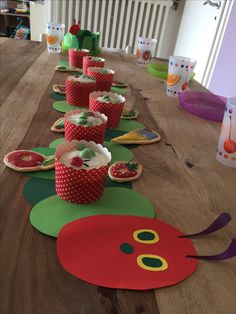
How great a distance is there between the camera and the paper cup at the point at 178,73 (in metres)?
1.07

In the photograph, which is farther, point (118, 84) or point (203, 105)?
point (118, 84)

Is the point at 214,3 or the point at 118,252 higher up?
the point at 214,3

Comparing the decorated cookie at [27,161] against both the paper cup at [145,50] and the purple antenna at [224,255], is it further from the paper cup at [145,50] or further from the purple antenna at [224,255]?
the paper cup at [145,50]

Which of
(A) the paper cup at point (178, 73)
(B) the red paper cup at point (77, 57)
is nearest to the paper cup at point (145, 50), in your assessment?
(B) the red paper cup at point (77, 57)

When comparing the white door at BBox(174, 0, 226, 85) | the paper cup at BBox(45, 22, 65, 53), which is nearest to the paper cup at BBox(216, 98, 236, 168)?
the paper cup at BBox(45, 22, 65, 53)

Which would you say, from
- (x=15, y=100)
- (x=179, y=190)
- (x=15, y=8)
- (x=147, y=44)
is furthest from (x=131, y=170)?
(x=15, y=8)

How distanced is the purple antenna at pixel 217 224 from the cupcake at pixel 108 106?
381 mm

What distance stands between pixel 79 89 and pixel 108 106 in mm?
150

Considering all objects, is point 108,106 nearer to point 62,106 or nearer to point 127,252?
point 62,106

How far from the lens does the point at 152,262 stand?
0.42 m

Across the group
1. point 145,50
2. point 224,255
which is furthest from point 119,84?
point 224,255

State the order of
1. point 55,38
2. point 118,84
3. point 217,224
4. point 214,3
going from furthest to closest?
point 214,3, point 55,38, point 118,84, point 217,224

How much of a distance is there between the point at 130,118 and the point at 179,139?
157 mm

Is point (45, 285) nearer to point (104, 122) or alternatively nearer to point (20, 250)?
point (20, 250)
